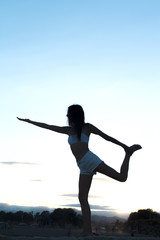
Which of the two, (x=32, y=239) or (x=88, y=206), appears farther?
(x=88, y=206)

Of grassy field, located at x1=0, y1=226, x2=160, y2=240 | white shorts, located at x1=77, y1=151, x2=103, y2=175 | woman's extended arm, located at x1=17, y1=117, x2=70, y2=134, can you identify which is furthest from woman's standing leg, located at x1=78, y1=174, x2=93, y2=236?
woman's extended arm, located at x1=17, y1=117, x2=70, y2=134

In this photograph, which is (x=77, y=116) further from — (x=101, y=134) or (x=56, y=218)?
(x=56, y=218)

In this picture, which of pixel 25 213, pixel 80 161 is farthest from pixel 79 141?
pixel 25 213

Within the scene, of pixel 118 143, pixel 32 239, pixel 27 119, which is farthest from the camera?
pixel 27 119

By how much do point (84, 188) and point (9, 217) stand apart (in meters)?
94.8

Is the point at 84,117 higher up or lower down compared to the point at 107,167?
higher up

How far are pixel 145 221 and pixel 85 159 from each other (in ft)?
152

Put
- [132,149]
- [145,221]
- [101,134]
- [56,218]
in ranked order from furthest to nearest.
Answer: [56,218] → [145,221] → [132,149] → [101,134]

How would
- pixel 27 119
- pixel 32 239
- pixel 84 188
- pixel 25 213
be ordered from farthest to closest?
pixel 25 213, pixel 27 119, pixel 84 188, pixel 32 239

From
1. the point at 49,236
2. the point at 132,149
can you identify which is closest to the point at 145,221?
the point at 49,236

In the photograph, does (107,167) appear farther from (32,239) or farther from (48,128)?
(32,239)

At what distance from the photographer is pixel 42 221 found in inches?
3241

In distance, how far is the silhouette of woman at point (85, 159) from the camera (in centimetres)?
583

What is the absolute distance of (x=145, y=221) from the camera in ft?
160
